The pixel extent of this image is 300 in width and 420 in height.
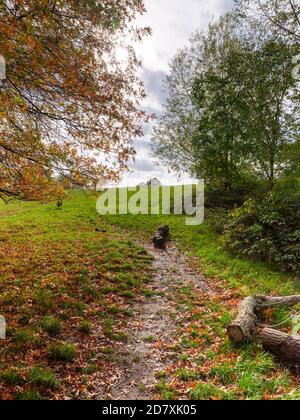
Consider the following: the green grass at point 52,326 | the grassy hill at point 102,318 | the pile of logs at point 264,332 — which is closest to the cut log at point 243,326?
the pile of logs at point 264,332

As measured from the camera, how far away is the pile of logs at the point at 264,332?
5.99 meters

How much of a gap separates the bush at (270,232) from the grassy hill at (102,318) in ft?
2.09

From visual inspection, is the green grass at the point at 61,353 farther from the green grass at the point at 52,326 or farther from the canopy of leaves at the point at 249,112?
the canopy of leaves at the point at 249,112

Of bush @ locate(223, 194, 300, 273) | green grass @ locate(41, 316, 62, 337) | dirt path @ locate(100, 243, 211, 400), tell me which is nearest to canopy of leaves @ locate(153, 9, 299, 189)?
bush @ locate(223, 194, 300, 273)

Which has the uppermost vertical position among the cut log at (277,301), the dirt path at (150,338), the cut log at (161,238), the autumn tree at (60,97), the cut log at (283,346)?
the autumn tree at (60,97)

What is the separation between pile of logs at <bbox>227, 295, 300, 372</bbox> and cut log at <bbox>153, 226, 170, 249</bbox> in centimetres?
891

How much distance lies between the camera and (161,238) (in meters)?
17.2

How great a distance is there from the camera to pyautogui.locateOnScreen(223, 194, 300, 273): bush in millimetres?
11836

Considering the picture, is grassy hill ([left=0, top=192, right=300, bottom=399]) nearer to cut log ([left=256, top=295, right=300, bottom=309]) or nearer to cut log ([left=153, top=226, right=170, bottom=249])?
cut log ([left=256, top=295, right=300, bottom=309])

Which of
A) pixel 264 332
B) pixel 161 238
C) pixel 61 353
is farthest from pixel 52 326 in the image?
pixel 161 238

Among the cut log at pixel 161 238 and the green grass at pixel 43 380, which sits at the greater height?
the cut log at pixel 161 238

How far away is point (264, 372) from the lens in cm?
577
